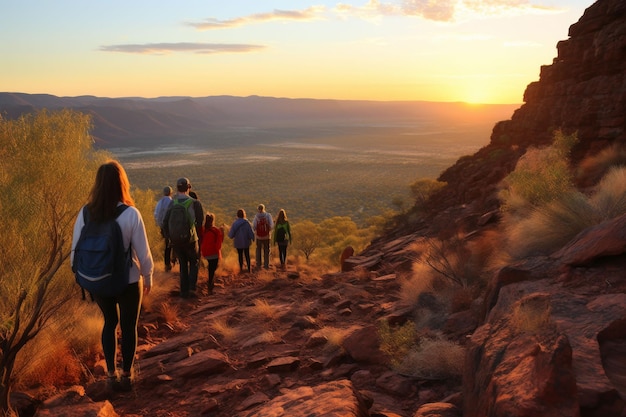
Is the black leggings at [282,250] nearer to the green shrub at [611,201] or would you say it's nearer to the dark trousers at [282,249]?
the dark trousers at [282,249]

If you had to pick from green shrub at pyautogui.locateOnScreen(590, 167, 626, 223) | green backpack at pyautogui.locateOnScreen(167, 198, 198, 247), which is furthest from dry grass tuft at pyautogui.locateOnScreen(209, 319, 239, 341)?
green shrub at pyautogui.locateOnScreen(590, 167, 626, 223)

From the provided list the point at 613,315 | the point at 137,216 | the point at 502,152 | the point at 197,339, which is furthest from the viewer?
the point at 502,152

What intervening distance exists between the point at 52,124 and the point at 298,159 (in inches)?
3934

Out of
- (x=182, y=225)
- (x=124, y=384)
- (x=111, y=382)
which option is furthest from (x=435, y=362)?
(x=182, y=225)

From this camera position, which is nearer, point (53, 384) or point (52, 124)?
point (53, 384)

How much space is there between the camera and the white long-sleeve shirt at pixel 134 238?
3.81 meters

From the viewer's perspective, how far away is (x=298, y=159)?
10706cm

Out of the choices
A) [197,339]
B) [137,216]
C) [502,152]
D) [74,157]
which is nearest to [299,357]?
[197,339]

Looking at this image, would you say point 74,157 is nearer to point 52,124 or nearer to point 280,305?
point 52,124

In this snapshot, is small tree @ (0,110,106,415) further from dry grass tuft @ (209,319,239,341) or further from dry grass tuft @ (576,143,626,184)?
dry grass tuft @ (576,143,626,184)

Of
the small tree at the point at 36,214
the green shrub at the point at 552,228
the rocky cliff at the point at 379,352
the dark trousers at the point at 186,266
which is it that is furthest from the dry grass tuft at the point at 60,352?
the green shrub at the point at 552,228

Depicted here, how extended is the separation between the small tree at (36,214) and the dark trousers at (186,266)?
173cm

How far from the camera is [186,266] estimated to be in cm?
832

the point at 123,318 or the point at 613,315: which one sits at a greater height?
the point at 613,315
